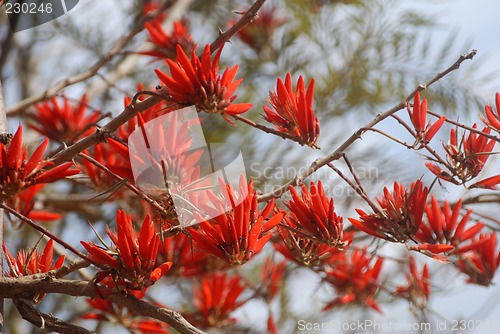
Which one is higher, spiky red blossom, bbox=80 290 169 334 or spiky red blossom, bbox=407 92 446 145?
spiky red blossom, bbox=407 92 446 145

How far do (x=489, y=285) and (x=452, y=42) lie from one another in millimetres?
618

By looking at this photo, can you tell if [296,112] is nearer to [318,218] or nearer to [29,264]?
[318,218]

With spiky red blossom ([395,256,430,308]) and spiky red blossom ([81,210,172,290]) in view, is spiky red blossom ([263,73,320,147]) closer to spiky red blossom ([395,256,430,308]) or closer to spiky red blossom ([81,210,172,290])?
spiky red blossom ([81,210,172,290])

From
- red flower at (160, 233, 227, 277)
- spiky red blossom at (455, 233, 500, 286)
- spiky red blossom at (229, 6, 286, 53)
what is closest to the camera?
spiky red blossom at (455, 233, 500, 286)

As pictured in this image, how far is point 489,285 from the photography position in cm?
87

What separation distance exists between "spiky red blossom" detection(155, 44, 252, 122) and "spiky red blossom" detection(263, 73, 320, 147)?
7 centimetres

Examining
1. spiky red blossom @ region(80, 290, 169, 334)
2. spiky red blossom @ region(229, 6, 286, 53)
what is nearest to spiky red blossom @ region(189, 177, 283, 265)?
spiky red blossom @ region(80, 290, 169, 334)

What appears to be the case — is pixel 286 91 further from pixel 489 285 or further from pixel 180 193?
pixel 489 285

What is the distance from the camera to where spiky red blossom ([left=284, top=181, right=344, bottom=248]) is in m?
0.69

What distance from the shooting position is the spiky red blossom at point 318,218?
693 mm

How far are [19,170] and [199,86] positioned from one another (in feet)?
0.54

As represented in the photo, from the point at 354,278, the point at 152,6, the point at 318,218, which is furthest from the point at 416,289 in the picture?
the point at 152,6

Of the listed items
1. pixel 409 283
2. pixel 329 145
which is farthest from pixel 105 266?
pixel 329 145

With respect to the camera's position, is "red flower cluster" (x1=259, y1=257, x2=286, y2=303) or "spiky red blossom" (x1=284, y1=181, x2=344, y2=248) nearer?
"spiky red blossom" (x1=284, y1=181, x2=344, y2=248)
